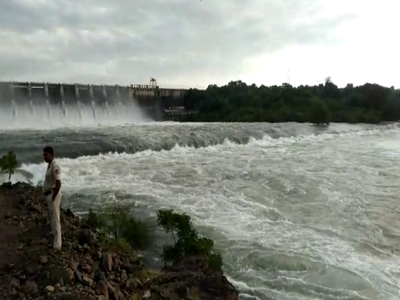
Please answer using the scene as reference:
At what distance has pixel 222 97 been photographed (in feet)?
221

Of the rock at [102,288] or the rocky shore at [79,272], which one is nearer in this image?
the rocky shore at [79,272]

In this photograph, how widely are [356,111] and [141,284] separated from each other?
206 ft

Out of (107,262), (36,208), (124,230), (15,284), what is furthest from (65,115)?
(15,284)

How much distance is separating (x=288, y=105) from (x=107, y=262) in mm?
59271

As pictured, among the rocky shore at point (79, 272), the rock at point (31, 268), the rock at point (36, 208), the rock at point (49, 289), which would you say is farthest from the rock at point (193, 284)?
the rock at point (36, 208)

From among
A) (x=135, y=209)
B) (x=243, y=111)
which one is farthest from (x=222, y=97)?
(x=135, y=209)

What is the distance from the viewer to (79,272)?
5520 mm

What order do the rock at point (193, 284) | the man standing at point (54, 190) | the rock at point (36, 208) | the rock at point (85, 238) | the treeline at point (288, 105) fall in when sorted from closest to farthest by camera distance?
the man standing at point (54, 190) → the rock at point (193, 284) → the rock at point (85, 238) → the rock at point (36, 208) → the treeline at point (288, 105)

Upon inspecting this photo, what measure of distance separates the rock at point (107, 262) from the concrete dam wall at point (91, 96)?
3696cm

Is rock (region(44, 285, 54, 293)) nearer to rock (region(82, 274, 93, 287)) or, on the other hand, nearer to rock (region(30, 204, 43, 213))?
rock (region(82, 274, 93, 287))

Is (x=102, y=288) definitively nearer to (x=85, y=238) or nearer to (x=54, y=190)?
(x=54, y=190)

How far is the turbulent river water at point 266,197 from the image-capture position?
8094mm

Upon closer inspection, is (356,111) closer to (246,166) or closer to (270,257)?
(246,166)

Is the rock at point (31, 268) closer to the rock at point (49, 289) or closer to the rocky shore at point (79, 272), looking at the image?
the rocky shore at point (79, 272)
